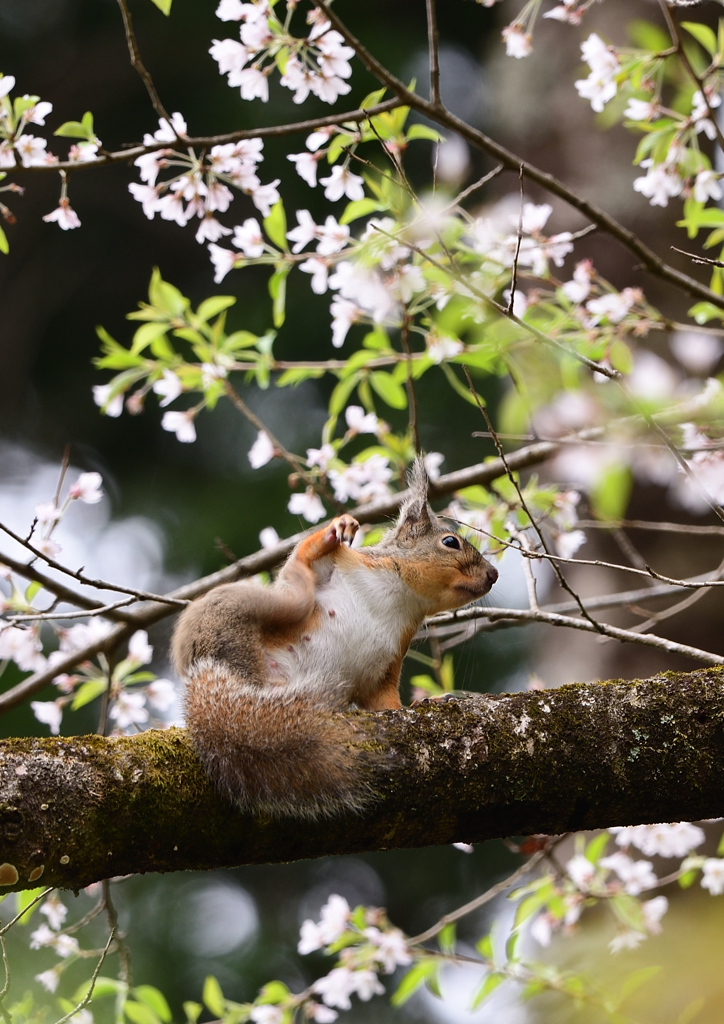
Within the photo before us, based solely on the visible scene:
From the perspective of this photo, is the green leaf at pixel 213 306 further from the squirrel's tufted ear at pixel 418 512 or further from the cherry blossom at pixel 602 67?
the cherry blossom at pixel 602 67

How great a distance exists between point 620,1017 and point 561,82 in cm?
400

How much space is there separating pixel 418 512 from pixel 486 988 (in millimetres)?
1347

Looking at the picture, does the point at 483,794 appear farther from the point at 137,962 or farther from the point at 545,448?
the point at 137,962

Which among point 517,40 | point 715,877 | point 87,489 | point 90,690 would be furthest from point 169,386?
point 715,877

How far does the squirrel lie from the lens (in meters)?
1.67

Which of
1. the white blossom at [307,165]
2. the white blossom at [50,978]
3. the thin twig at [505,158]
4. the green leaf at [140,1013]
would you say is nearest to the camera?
the thin twig at [505,158]

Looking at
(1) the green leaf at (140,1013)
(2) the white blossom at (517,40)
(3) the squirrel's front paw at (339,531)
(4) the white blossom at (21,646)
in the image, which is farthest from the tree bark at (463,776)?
(2) the white blossom at (517,40)

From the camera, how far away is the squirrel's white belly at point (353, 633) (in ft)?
7.29

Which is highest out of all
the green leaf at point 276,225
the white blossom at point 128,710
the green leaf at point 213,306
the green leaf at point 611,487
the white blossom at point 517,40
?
the white blossom at point 517,40

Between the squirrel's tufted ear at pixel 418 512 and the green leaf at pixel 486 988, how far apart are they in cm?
128

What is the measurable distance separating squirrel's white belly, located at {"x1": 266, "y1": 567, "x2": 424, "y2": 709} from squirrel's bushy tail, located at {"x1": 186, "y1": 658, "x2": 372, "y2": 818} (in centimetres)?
25

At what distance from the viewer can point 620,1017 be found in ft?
9.09

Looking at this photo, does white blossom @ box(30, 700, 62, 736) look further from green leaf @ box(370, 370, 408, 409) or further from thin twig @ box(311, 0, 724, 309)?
thin twig @ box(311, 0, 724, 309)

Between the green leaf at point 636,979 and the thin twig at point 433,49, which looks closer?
the thin twig at point 433,49
